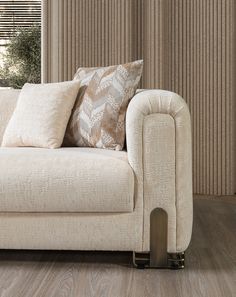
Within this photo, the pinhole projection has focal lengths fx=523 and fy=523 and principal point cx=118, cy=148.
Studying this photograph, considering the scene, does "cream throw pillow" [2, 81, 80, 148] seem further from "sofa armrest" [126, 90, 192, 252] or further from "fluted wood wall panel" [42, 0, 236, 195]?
"fluted wood wall panel" [42, 0, 236, 195]

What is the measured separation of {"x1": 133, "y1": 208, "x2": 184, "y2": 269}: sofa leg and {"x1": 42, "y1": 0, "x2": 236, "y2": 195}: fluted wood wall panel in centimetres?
203

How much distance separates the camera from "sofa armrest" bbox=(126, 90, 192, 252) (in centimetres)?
206

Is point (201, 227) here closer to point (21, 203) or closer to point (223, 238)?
point (223, 238)

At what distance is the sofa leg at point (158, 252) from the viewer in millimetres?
2084

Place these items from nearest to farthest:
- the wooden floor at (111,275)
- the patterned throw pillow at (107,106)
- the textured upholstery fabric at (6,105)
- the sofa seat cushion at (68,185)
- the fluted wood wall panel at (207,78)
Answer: the wooden floor at (111,275) → the sofa seat cushion at (68,185) → the patterned throw pillow at (107,106) → the textured upholstery fabric at (6,105) → the fluted wood wall panel at (207,78)

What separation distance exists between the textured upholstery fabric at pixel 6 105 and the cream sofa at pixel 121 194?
0.76m

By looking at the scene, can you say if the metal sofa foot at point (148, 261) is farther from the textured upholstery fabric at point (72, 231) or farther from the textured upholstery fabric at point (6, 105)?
the textured upholstery fabric at point (6, 105)

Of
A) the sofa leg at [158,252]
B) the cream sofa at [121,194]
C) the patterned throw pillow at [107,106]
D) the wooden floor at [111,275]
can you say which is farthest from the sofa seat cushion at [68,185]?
the patterned throw pillow at [107,106]

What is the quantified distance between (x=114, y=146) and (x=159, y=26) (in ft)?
6.18

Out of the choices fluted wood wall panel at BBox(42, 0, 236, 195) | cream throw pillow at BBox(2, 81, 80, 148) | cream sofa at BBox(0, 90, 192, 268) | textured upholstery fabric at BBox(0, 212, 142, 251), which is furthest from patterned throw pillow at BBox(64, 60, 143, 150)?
fluted wood wall panel at BBox(42, 0, 236, 195)

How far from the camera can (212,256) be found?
229 cm

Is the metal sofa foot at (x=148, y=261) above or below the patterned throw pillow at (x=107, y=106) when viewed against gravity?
below

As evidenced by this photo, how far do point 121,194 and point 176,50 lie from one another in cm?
234

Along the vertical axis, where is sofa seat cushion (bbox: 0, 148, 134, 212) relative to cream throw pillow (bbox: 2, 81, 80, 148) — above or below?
below
